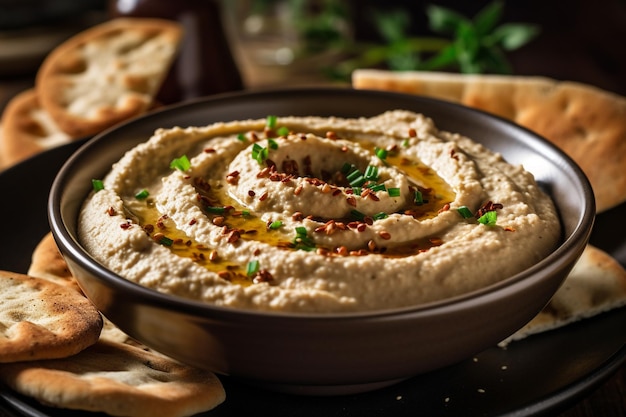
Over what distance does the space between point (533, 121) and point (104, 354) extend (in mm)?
2899

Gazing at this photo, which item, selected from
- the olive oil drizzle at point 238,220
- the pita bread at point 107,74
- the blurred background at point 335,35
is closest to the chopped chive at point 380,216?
the olive oil drizzle at point 238,220

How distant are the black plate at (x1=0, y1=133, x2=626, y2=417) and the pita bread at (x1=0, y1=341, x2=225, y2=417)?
0.26ft

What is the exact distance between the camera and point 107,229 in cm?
352

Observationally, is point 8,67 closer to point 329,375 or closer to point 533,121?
point 533,121

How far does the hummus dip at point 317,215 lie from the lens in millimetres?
3141

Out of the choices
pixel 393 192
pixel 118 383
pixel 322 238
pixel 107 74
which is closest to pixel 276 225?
pixel 322 238

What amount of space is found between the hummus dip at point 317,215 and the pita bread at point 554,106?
93 centimetres

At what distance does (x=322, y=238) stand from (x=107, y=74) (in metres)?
3.08

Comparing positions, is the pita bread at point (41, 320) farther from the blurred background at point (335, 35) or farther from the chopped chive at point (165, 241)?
the blurred background at point (335, 35)

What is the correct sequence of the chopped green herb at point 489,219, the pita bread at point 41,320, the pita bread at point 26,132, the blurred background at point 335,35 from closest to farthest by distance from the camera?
the pita bread at point 41,320 → the chopped green herb at point 489,219 → the pita bread at point 26,132 → the blurred background at point 335,35

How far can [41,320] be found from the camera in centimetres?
340

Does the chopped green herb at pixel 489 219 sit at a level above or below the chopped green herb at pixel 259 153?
below

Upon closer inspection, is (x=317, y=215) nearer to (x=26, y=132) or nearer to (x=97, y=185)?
(x=97, y=185)

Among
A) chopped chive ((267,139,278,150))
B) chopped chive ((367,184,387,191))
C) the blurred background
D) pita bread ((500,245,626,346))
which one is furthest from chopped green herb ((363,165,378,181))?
the blurred background
